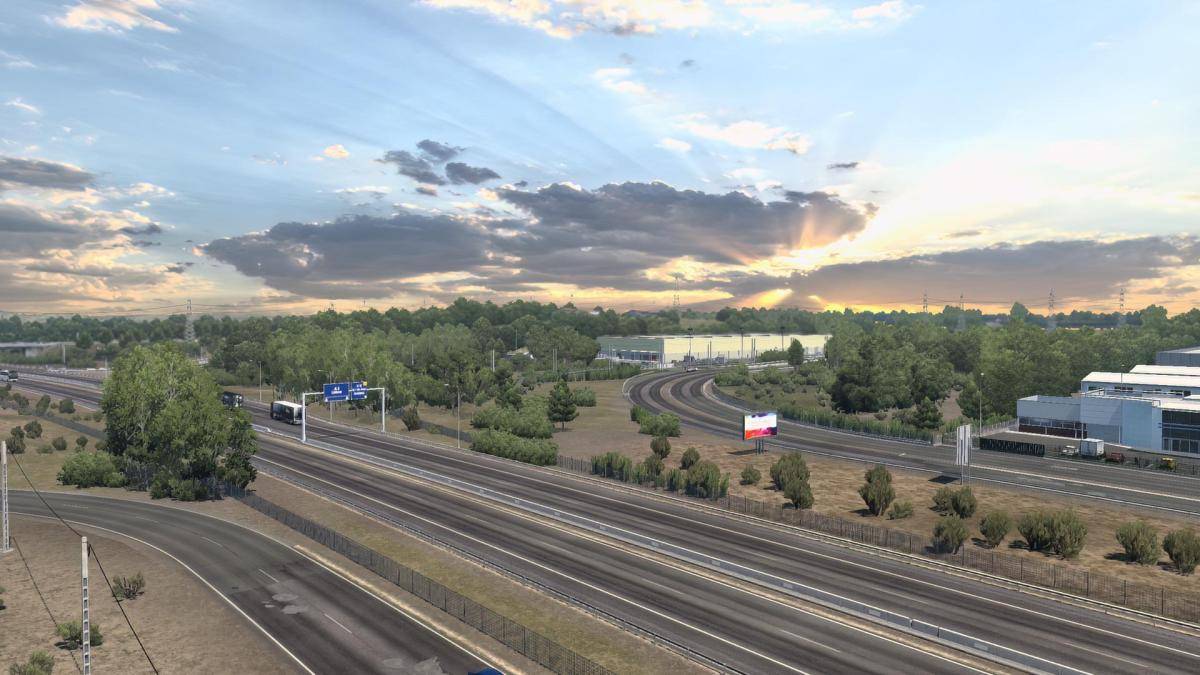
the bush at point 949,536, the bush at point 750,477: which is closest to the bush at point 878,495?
the bush at point 949,536

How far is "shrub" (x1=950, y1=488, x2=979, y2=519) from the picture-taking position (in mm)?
59812

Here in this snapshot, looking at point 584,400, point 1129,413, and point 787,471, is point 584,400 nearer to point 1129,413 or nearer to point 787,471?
point 787,471

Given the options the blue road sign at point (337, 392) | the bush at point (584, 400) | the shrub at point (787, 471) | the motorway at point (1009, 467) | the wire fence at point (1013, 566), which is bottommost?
the wire fence at point (1013, 566)

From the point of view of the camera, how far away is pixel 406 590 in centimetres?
4291

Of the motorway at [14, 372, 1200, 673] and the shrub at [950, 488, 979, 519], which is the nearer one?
the motorway at [14, 372, 1200, 673]

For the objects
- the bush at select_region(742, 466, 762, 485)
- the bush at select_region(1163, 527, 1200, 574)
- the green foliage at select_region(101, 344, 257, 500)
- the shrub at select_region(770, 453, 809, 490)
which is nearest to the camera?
the bush at select_region(1163, 527, 1200, 574)

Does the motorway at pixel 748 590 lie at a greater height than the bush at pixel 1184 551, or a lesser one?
lesser

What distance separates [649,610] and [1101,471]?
67.0 meters

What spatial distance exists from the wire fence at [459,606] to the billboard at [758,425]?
168ft

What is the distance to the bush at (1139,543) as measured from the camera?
48906mm

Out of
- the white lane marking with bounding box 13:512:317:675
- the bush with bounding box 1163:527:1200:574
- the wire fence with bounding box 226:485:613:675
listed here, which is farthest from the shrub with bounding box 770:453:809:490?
the white lane marking with bounding box 13:512:317:675

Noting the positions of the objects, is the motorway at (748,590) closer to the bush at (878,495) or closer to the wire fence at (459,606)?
the wire fence at (459,606)

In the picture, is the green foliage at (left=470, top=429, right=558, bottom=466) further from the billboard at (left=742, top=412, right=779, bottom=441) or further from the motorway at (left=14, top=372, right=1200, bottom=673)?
the billboard at (left=742, top=412, right=779, bottom=441)

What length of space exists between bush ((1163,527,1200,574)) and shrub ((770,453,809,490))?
29.2 m
